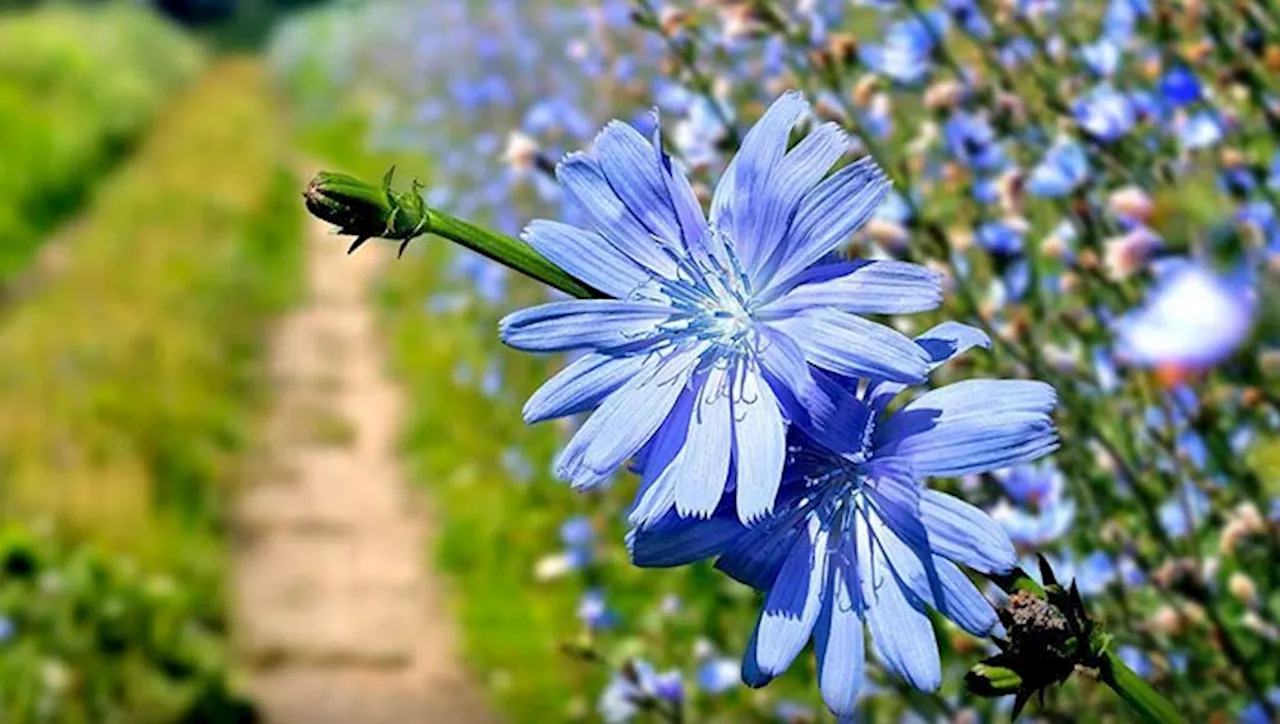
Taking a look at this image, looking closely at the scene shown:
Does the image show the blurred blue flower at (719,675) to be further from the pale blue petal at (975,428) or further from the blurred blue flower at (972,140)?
the pale blue petal at (975,428)

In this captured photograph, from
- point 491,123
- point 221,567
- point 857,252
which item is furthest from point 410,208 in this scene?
point 491,123

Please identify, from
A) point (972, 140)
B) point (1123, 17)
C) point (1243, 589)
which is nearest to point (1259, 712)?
point (1243, 589)

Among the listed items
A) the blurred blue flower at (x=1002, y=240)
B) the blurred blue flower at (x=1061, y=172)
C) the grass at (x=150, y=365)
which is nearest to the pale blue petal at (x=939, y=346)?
the blurred blue flower at (x=1061, y=172)

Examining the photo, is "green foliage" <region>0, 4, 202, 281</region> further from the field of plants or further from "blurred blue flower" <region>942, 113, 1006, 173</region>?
"blurred blue flower" <region>942, 113, 1006, 173</region>

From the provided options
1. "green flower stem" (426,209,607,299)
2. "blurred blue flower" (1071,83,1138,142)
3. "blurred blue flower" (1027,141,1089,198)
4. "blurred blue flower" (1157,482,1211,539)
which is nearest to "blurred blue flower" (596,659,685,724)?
"blurred blue flower" (1157,482,1211,539)

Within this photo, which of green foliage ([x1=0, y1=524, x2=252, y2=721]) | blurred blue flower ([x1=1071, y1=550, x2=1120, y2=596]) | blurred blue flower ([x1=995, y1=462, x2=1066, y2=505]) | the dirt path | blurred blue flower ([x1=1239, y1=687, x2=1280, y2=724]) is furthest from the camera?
the dirt path
